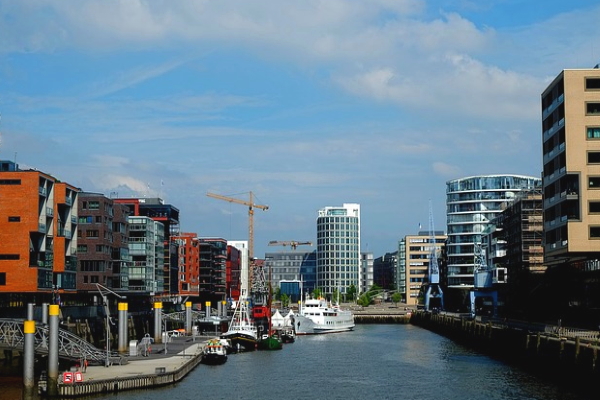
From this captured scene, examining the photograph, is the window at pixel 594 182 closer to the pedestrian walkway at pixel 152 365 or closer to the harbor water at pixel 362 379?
the harbor water at pixel 362 379

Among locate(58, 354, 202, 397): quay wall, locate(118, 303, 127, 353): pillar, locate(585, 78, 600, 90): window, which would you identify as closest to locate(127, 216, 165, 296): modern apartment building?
locate(118, 303, 127, 353): pillar

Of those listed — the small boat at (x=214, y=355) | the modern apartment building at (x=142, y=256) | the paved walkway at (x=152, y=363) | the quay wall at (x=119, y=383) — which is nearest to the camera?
the quay wall at (x=119, y=383)

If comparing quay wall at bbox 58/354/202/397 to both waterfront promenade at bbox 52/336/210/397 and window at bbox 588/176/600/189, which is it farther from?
window at bbox 588/176/600/189

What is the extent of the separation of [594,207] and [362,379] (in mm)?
37296

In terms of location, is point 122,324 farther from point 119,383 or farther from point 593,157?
point 593,157

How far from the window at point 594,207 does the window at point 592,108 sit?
36.2 feet

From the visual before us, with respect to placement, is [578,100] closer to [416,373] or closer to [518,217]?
[416,373]

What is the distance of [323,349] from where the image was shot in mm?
132250

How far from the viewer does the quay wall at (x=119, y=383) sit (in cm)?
6694

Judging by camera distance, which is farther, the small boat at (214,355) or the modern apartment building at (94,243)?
the modern apartment building at (94,243)

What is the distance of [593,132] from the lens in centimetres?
10269

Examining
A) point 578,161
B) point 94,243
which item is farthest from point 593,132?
point 94,243

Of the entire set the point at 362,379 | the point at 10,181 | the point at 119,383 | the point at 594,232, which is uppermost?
the point at 10,181

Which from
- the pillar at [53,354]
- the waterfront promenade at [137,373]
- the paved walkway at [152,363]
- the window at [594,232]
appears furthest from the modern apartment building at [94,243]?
the window at [594,232]
